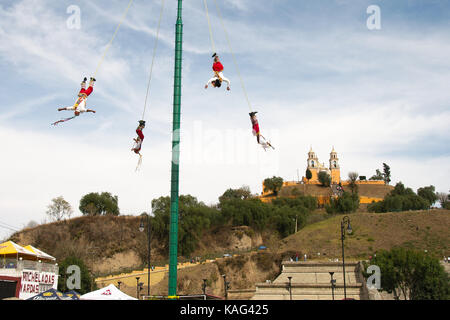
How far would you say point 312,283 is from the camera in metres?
60.8

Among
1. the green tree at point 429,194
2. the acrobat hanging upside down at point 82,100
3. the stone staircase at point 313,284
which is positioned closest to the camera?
the acrobat hanging upside down at point 82,100

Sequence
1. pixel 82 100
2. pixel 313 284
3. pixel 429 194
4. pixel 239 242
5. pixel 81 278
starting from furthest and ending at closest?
pixel 429 194 < pixel 239 242 < pixel 313 284 < pixel 81 278 < pixel 82 100

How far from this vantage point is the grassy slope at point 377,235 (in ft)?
251

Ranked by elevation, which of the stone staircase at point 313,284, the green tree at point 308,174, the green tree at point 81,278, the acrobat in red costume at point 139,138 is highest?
the green tree at point 308,174

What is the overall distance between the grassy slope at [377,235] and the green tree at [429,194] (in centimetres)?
3647

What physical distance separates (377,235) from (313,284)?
2877 cm

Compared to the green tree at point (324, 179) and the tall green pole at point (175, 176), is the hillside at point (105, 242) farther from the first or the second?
the green tree at point (324, 179)

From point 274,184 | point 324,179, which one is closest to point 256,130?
point 274,184

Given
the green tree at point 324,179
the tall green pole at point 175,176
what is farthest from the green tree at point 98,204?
the tall green pole at point 175,176

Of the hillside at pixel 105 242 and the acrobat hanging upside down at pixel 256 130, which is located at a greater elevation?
the acrobat hanging upside down at pixel 256 130

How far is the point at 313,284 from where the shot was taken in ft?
192

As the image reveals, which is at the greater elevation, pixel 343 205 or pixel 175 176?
pixel 343 205

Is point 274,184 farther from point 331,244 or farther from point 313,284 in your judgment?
point 313,284
